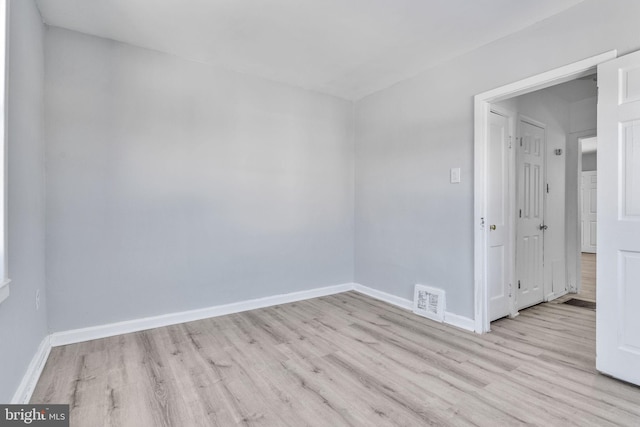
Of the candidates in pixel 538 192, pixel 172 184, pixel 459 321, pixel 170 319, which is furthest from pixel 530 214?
pixel 170 319

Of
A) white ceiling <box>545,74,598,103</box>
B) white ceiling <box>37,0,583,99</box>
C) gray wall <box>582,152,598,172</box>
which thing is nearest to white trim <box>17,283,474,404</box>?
white ceiling <box>37,0,583,99</box>

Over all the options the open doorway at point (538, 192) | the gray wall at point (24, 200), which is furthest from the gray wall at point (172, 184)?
the open doorway at point (538, 192)

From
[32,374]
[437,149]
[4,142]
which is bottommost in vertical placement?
[32,374]

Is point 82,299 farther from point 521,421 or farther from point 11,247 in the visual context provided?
point 521,421

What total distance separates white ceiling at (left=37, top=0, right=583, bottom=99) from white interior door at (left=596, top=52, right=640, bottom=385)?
0.74m

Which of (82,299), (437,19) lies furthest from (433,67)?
(82,299)

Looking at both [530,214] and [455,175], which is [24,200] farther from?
[530,214]

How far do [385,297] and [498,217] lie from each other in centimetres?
155

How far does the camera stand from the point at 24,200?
193 centimetres

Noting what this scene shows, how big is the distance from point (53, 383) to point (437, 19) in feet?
12.1

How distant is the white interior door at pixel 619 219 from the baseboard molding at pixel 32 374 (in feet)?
11.5

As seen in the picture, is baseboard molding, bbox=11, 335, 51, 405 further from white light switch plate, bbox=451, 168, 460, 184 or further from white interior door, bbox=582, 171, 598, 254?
white interior door, bbox=582, 171, 598, 254

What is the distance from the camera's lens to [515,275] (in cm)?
335

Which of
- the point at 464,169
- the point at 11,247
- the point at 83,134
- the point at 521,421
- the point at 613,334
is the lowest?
the point at 521,421
